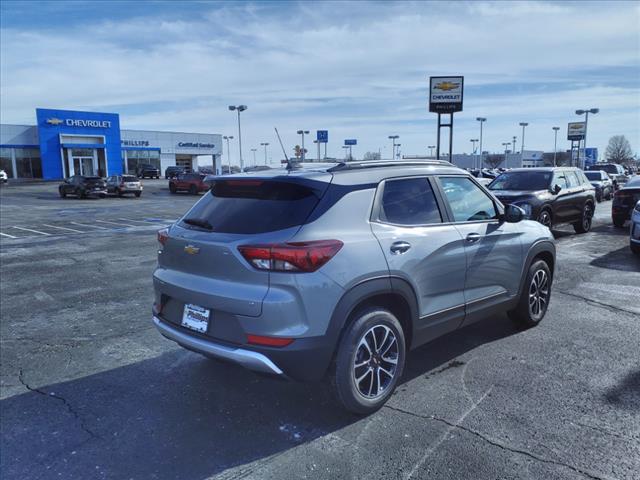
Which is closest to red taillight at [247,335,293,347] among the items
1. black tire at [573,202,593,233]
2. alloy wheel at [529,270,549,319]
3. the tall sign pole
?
alloy wheel at [529,270,549,319]

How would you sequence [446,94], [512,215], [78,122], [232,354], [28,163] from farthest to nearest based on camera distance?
[28,163] < [78,122] < [446,94] < [512,215] < [232,354]

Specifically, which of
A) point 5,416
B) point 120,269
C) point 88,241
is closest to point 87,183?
point 88,241

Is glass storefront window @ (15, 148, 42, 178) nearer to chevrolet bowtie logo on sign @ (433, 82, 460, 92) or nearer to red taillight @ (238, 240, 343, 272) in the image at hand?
chevrolet bowtie logo on sign @ (433, 82, 460, 92)

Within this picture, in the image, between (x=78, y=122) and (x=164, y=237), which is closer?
(x=164, y=237)

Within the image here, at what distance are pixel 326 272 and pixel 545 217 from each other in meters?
10.3

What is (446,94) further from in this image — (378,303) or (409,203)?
(378,303)

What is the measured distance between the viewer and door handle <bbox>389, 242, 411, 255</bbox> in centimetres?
358

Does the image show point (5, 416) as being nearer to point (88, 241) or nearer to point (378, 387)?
point (378, 387)

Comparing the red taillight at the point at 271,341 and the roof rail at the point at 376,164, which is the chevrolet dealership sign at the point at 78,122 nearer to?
the roof rail at the point at 376,164

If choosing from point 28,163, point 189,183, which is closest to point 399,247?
point 189,183

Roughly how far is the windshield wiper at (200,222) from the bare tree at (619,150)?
351 feet

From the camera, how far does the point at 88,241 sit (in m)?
12.8

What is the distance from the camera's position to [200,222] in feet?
12.3

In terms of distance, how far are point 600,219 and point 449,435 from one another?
16801 millimetres
